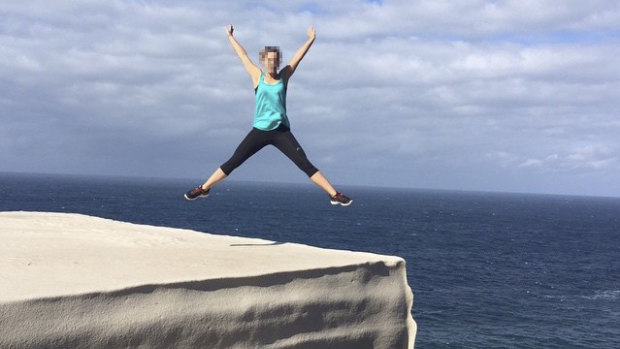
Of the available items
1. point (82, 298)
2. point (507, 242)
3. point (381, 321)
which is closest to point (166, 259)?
point (82, 298)

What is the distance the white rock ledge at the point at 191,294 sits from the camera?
5.50m

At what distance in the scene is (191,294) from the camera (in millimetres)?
6195

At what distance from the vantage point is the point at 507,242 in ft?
293

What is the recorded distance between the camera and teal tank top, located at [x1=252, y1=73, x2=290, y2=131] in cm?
829

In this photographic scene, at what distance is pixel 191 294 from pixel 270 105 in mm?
2992

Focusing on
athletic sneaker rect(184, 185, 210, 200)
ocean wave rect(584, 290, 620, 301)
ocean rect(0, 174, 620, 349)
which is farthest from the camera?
ocean wave rect(584, 290, 620, 301)

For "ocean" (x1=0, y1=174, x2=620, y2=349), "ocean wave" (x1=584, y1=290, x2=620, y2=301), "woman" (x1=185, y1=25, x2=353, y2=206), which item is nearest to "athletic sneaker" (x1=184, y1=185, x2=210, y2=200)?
"woman" (x1=185, y1=25, x2=353, y2=206)

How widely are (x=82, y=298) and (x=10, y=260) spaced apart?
6.11 feet

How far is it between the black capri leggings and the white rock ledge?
1091 millimetres

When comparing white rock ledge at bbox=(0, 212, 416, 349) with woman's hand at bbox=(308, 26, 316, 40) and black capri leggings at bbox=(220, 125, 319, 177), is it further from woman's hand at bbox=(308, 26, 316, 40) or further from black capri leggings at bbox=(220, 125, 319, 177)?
woman's hand at bbox=(308, 26, 316, 40)

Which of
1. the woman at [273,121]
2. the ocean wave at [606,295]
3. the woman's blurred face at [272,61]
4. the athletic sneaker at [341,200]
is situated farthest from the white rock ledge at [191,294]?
the ocean wave at [606,295]

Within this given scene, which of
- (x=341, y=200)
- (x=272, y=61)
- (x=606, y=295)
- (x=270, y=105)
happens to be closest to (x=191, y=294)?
(x=341, y=200)

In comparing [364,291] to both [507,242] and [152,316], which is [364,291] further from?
[507,242]

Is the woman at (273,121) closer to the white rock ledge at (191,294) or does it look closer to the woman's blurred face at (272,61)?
the woman's blurred face at (272,61)
